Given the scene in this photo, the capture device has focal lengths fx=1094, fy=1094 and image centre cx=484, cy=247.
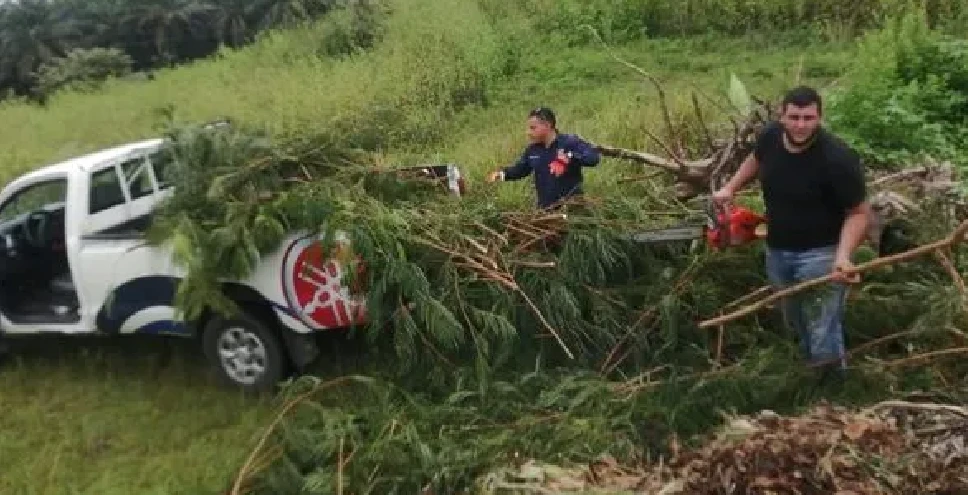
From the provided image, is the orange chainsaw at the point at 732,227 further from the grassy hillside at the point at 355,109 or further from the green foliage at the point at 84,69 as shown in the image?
the green foliage at the point at 84,69

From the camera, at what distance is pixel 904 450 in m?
4.15

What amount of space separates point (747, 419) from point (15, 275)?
5.02 meters

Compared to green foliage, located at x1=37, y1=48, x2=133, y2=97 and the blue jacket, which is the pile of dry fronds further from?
green foliage, located at x1=37, y1=48, x2=133, y2=97

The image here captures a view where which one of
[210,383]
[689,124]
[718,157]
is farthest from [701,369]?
[689,124]

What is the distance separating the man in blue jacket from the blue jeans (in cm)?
169

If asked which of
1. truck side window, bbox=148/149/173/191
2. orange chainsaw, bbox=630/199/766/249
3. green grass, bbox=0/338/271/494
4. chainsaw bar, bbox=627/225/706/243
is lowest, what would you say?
green grass, bbox=0/338/271/494

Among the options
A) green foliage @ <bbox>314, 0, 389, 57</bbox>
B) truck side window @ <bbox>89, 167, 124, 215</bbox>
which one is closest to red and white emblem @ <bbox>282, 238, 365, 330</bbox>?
truck side window @ <bbox>89, 167, 124, 215</bbox>

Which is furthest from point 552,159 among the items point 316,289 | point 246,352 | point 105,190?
point 105,190

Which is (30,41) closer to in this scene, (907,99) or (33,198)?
(33,198)

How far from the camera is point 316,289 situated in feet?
20.0

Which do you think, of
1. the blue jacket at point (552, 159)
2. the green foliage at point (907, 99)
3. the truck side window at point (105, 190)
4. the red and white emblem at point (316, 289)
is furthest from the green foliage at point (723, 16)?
the truck side window at point (105, 190)

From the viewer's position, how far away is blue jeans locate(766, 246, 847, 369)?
498 cm

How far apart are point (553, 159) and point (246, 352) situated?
218cm

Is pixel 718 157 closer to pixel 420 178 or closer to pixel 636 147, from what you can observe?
pixel 420 178
